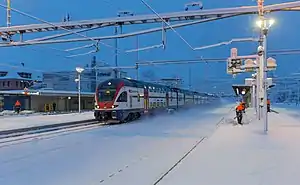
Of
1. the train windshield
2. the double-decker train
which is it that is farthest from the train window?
the train windshield

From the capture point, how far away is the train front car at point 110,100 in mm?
25047

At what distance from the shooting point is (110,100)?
2542 cm

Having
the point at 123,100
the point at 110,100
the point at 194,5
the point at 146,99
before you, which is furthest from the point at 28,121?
the point at 194,5

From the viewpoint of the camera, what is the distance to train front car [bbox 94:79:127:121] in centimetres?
2505

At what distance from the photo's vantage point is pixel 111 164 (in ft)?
29.5

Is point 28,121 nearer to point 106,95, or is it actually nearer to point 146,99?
point 106,95

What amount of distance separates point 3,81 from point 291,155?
7092 cm

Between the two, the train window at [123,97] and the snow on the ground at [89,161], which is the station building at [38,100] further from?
the snow on the ground at [89,161]

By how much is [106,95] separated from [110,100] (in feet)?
2.05

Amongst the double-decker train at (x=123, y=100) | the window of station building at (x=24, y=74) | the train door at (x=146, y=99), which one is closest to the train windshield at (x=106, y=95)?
the double-decker train at (x=123, y=100)

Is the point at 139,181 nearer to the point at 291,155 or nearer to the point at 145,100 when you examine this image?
the point at 291,155

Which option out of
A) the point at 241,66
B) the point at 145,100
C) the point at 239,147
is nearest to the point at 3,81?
the point at 145,100

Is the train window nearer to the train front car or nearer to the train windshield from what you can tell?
the train front car

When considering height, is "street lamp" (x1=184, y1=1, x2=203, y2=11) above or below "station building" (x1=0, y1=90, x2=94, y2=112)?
above
